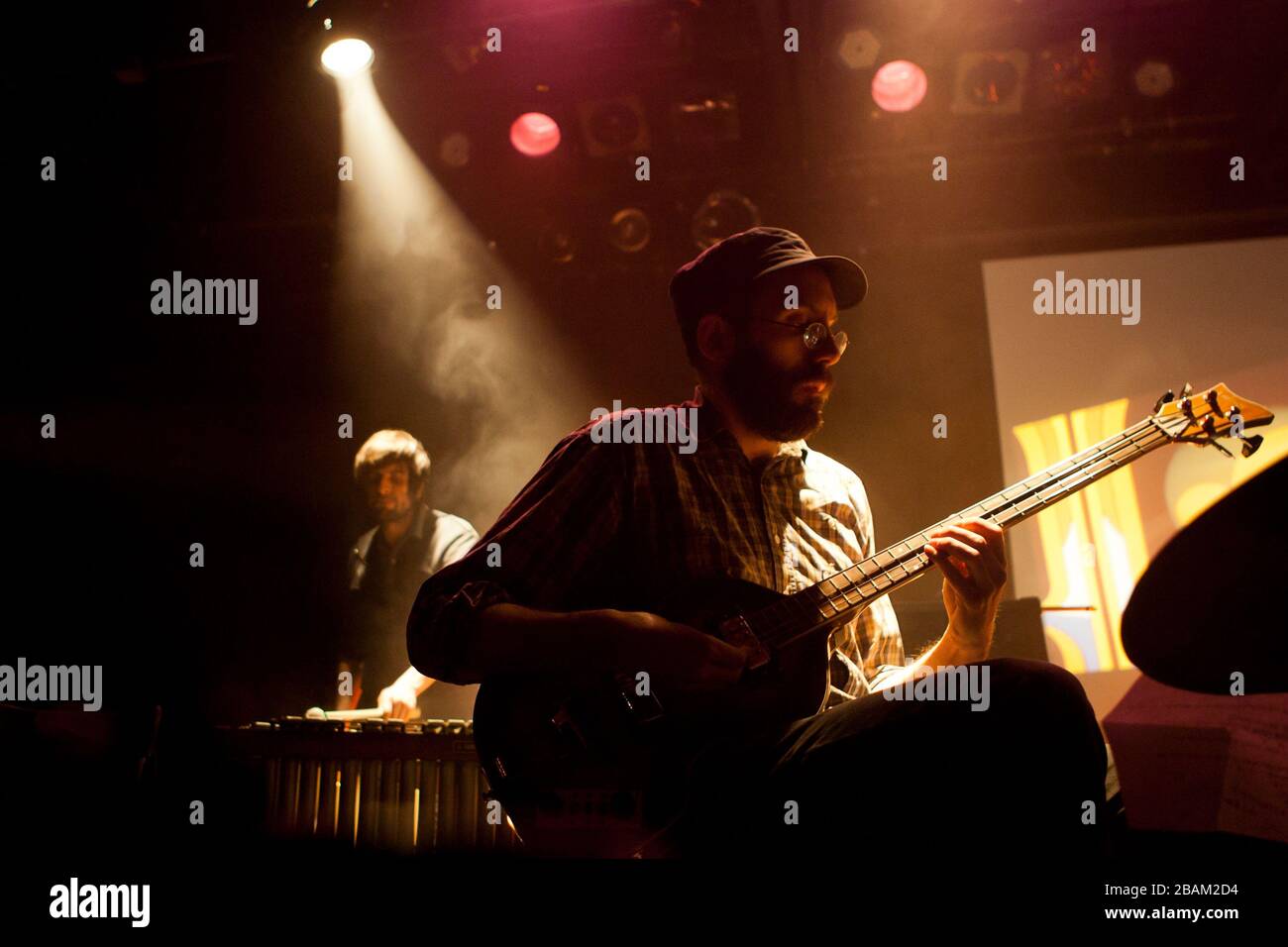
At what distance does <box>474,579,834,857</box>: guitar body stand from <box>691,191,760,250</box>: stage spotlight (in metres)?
4.03

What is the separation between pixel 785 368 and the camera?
246 centimetres

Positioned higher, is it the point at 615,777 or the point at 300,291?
the point at 300,291

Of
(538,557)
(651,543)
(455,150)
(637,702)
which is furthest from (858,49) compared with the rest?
(637,702)

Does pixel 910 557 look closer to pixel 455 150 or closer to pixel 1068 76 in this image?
pixel 1068 76

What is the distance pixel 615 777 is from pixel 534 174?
469cm

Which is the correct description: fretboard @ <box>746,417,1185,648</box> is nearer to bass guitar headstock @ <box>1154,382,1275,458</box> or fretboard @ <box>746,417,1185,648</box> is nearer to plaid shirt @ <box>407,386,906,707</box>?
bass guitar headstock @ <box>1154,382,1275,458</box>

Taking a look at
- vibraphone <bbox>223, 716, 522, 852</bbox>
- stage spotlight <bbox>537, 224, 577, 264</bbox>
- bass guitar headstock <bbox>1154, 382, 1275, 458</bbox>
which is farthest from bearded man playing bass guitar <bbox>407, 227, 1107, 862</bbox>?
stage spotlight <bbox>537, 224, 577, 264</bbox>

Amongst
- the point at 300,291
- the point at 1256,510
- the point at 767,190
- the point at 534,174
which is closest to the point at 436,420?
the point at 300,291

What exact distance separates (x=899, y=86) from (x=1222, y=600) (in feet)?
14.5

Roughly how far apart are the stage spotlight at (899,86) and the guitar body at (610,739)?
13.0 ft

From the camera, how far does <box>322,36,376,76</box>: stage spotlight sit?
4.54 meters

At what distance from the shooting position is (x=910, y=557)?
2.26 meters
